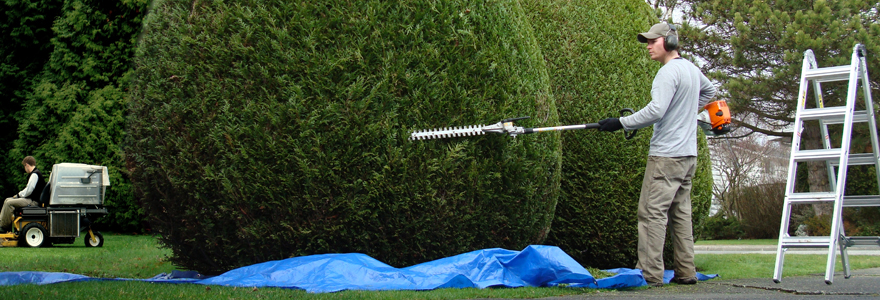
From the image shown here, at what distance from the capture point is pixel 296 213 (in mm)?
4910

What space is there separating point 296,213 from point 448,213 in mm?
1051

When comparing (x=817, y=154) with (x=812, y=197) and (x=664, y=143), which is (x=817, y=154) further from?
(x=664, y=143)

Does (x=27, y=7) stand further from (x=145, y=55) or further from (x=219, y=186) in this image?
(x=219, y=186)

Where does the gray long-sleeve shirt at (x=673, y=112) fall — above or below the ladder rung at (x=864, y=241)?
above

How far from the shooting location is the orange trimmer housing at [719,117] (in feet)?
17.4

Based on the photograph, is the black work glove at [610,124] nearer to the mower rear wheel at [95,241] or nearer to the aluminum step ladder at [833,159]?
the aluminum step ladder at [833,159]

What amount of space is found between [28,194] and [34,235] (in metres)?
0.80

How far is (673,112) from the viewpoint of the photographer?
5039 mm

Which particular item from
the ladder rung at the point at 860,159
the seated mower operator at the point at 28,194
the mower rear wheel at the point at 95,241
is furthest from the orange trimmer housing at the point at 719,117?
the seated mower operator at the point at 28,194

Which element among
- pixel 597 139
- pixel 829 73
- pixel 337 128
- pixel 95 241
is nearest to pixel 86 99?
pixel 95 241

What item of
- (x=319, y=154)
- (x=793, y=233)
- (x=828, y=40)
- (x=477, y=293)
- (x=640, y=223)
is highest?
(x=828, y=40)

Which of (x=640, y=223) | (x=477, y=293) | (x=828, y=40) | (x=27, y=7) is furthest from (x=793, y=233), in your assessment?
(x=27, y=7)

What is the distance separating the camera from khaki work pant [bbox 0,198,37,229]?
11.4 m

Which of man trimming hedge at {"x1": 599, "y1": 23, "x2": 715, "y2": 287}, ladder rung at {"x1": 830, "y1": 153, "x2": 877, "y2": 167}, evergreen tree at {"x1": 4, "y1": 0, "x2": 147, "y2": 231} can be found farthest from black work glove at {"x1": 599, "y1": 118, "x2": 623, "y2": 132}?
evergreen tree at {"x1": 4, "y1": 0, "x2": 147, "y2": 231}
